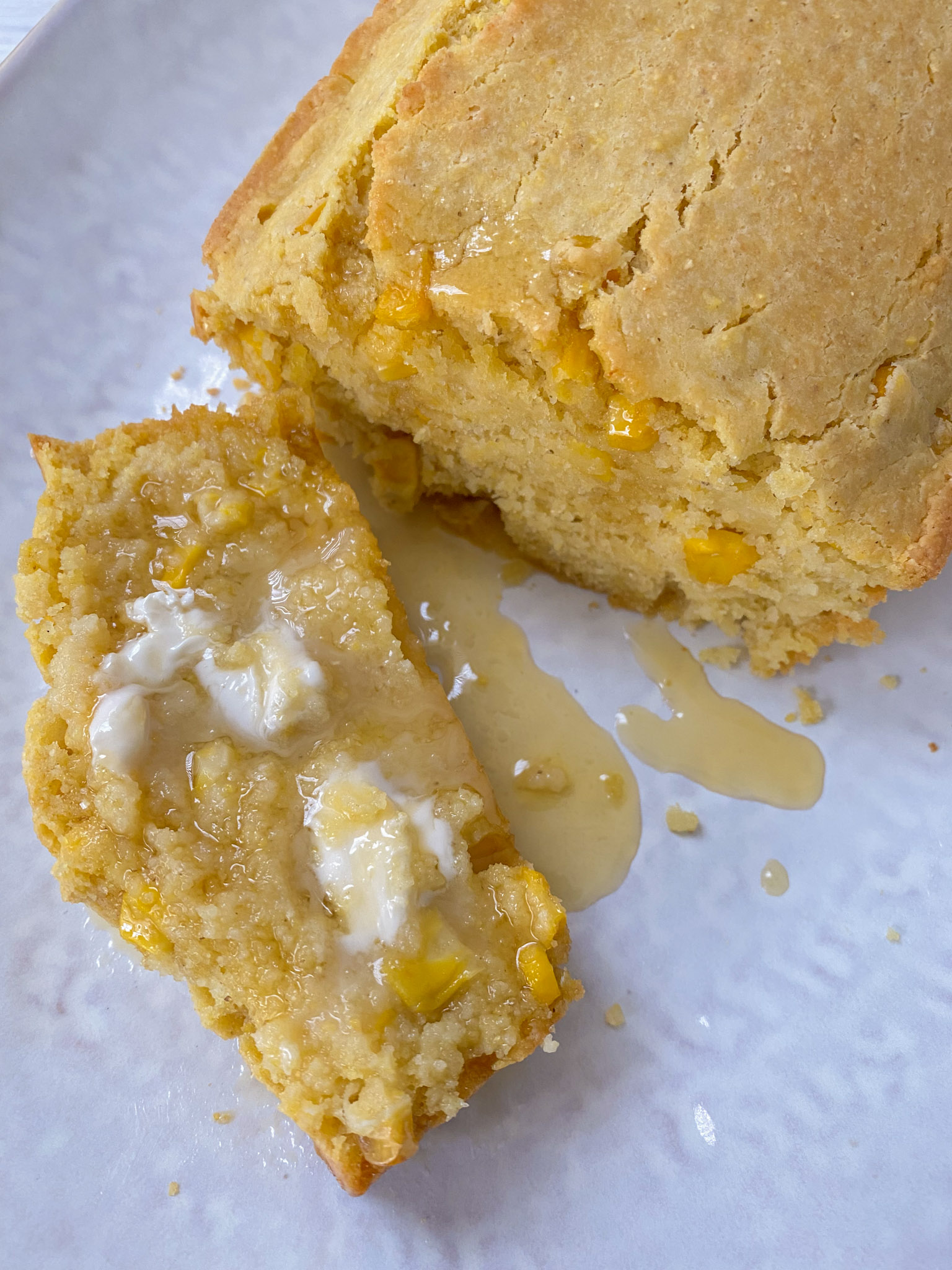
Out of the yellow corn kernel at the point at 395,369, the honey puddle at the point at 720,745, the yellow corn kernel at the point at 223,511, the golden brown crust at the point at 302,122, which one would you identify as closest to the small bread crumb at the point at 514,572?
the honey puddle at the point at 720,745

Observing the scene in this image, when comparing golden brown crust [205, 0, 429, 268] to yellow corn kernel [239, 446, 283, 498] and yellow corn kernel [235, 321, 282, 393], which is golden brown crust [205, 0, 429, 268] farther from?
yellow corn kernel [239, 446, 283, 498]

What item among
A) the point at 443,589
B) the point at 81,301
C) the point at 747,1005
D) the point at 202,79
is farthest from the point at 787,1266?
the point at 202,79

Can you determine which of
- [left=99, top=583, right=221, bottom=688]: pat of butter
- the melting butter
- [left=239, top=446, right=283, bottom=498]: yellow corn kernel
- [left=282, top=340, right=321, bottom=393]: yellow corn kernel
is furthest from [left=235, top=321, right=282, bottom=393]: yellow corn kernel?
the melting butter

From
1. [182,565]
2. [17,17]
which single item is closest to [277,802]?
[182,565]

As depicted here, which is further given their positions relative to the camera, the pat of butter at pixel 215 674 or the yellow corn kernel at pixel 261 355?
the yellow corn kernel at pixel 261 355

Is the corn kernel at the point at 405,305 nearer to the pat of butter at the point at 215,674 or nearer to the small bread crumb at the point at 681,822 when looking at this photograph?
the pat of butter at the point at 215,674

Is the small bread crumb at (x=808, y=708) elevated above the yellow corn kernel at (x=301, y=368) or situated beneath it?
situated beneath

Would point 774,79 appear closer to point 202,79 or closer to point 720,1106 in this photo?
point 202,79
